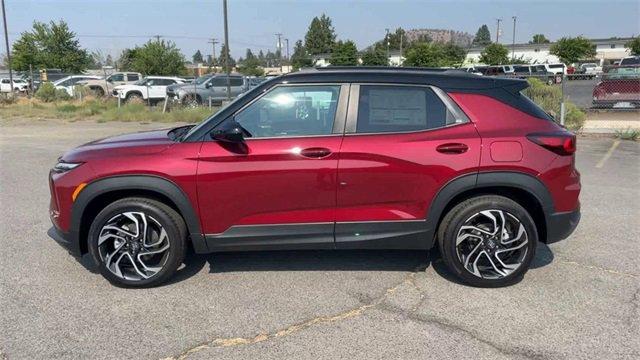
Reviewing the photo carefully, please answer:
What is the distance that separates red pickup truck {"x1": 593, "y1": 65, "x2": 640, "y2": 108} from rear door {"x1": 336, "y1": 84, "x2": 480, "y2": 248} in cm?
1304

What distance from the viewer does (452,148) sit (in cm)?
380

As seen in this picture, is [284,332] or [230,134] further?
[230,134]

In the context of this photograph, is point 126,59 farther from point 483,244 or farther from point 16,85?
point 483,244

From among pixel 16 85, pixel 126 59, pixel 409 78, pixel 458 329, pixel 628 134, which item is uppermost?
pixel 126 59

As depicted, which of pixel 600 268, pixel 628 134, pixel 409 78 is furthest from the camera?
pixel 628 134

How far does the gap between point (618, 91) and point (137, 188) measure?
49.9 ft

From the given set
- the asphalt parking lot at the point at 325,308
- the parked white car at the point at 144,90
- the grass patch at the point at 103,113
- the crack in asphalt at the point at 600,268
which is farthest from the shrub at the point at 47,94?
the crack in asphalt at the point at 600,268

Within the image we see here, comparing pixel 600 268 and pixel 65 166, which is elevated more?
pixel 65 166

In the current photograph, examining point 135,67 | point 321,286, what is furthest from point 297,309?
point 135,67

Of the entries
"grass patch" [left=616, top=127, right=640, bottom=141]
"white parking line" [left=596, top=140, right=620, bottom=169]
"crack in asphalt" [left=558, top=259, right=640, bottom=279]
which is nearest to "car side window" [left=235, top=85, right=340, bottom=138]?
"crack in asphalt" [left=558, top=259, right=640, bottom=279]

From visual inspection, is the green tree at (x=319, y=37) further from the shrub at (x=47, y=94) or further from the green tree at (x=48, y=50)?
the shrub at (x=47, y=94)

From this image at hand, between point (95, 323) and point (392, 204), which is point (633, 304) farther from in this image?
point (95, 323)

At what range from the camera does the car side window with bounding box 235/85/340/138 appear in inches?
153

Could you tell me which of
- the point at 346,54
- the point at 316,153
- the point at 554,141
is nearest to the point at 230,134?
the point at 316,153
